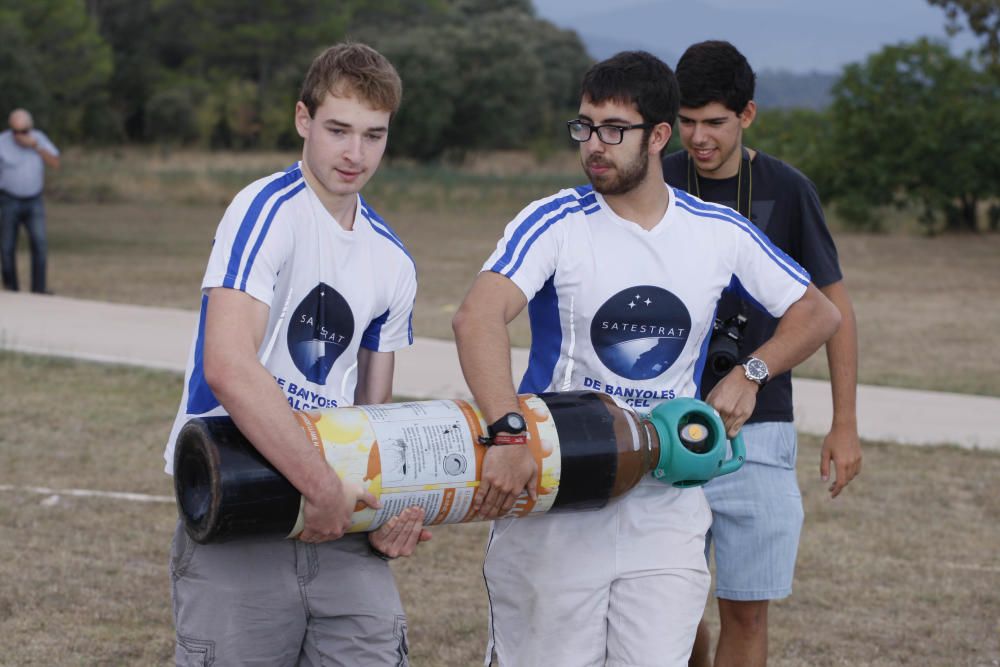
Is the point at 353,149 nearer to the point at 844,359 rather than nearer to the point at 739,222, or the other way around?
the point at 739,222

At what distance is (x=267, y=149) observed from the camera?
6319 cm

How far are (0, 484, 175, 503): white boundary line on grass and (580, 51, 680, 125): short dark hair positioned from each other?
4.30 meters

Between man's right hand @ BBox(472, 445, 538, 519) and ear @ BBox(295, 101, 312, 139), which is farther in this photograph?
ear @ BBox(295, 101, 312, 139)

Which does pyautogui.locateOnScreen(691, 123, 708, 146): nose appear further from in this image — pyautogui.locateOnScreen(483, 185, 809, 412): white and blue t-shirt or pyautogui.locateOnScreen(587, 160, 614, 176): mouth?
pyautogui.locateOnScreen(587, 160, 614, 176): mouth

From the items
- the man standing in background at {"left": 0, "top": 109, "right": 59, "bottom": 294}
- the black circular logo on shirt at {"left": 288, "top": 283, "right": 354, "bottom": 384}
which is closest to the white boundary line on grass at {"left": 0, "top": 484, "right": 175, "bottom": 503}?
the black circular logo on shirt at {"left": 288, "top": 283, "right": 354, "bottom": 384}

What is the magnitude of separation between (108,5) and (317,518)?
7673cm

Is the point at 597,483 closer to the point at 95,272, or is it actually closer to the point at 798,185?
the point at 798,185

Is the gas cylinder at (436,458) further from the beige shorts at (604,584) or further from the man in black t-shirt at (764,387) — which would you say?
the man in black t-shirt at (764,387)

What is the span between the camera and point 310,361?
11.0 feet

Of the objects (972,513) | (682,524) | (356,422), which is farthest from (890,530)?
(356,422)

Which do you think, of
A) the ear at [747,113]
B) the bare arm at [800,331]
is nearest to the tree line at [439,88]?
the ear at [747,113]

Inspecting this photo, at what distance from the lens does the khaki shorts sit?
→ 3271 mm

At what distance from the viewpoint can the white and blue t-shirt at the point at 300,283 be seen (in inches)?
125

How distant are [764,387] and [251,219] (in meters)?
1.95
